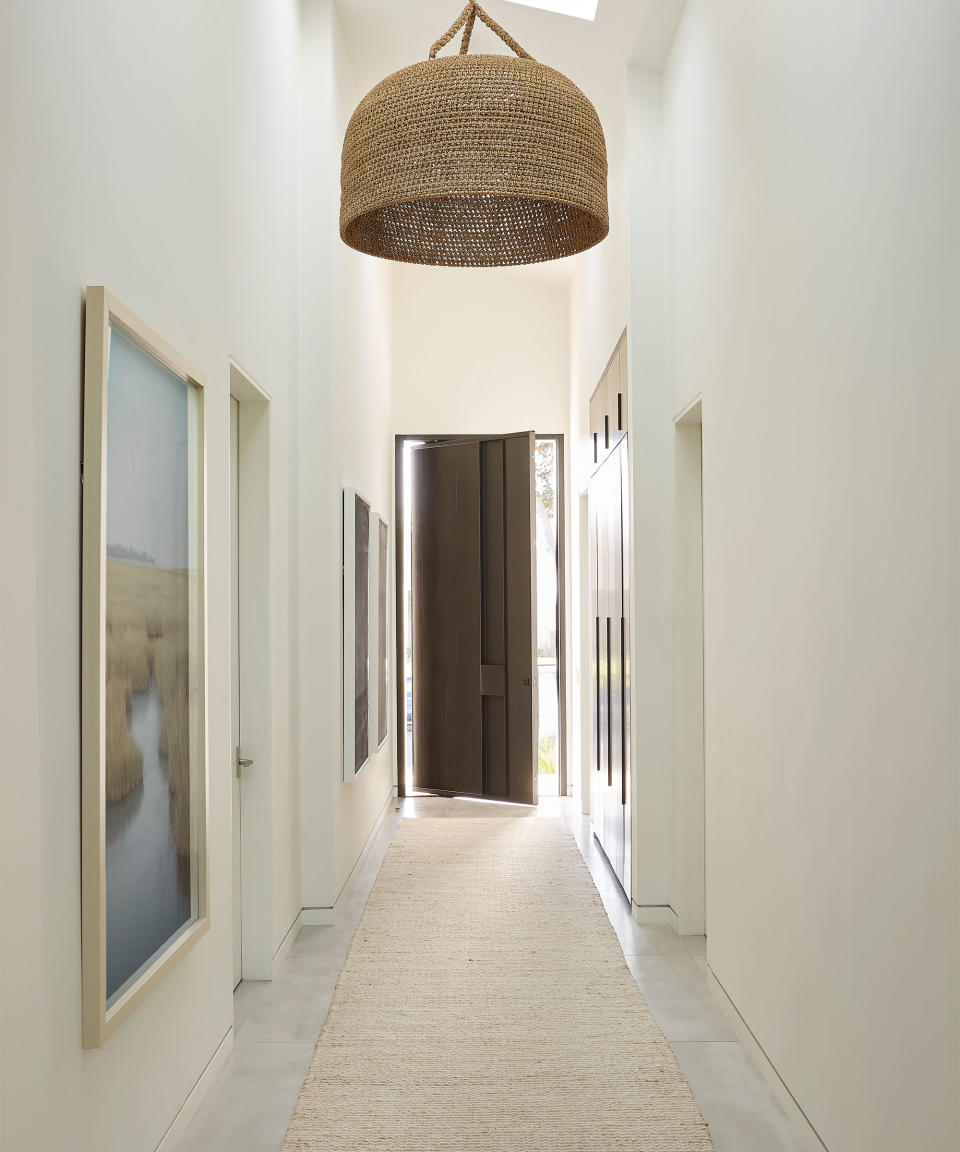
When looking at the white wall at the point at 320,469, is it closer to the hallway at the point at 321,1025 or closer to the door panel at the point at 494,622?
the hallway at the point at 321,1025

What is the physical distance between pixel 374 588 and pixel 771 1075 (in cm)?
320

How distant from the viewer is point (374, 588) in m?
5.17

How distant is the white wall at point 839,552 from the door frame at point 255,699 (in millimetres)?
1528

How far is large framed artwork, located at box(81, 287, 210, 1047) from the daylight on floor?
0.01 meters

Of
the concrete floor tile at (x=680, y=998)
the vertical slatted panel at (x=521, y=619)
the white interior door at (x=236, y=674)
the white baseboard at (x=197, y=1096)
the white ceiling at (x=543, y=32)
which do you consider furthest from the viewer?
the vertical slatted panel at (x=521, y=619)

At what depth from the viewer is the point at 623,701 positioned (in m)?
4.45

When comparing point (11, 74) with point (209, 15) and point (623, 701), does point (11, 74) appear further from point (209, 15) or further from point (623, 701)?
point (623, 701)

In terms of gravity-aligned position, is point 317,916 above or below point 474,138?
below

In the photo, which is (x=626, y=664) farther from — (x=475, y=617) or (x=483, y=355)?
(x=483, y=355)

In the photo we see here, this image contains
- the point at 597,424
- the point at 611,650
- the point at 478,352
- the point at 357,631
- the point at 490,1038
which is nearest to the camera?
the point at 490,1038

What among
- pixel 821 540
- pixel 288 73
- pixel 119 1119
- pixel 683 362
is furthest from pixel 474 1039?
pixel 288 73

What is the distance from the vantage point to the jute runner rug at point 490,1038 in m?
2.35

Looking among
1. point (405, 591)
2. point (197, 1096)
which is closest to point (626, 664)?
point (197, 1096)

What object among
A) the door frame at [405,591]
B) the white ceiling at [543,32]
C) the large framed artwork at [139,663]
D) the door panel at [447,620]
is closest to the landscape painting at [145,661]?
the large framed artwork at [139,663]
